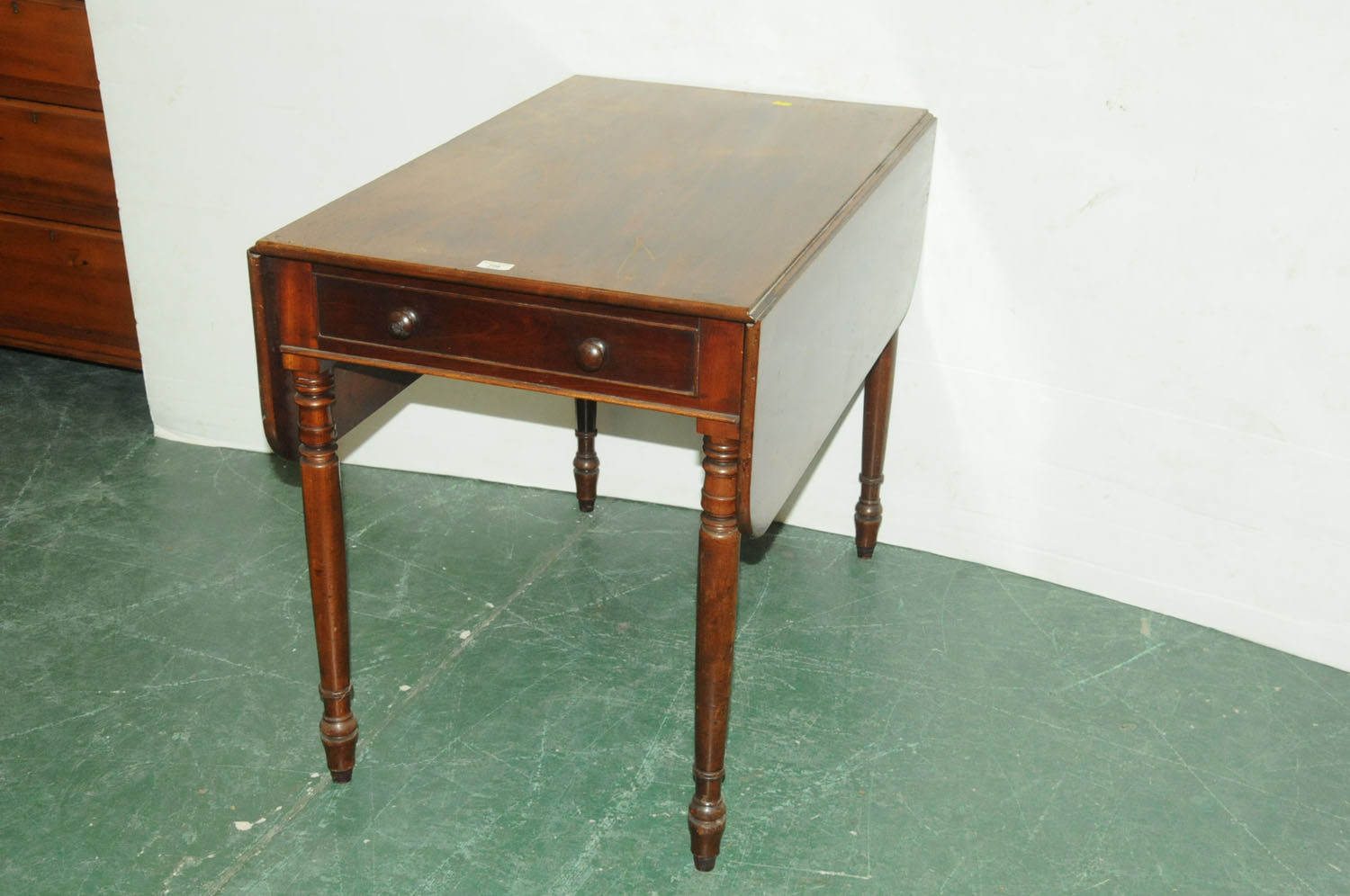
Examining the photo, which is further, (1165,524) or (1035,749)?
(1165,524)

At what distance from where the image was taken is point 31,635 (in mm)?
2377

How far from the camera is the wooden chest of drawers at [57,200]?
3016 millimetres

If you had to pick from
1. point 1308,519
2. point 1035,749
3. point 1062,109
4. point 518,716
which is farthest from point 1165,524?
point 518,716

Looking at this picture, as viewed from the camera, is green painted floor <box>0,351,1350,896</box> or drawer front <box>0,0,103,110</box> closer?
green painted floor <box>0,351,1350,896</box>

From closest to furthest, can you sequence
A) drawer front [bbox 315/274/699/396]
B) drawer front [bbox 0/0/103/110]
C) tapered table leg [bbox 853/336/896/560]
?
drawer front [bbox 315/274/699/396]
tapered table leg [bbox 853/336/896/560]
drawer front [bbox 0/0/103/110]

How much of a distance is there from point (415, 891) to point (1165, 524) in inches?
57.3

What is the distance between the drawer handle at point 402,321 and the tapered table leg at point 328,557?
13cm

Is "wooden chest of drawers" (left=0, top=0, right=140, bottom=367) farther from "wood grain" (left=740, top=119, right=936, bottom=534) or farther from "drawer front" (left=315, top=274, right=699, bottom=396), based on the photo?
"wood grain" (left=740, top=119, right=936, bottom=534)

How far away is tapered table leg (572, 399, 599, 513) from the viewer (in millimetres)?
2754

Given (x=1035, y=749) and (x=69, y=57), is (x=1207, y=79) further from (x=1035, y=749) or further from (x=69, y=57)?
(x=69, y=57)

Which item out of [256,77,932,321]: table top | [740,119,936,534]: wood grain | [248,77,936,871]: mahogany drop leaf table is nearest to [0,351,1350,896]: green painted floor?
[248,77,936,871]: mahogany drop leaf table

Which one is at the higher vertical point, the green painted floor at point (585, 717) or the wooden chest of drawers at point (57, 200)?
the wooden chest of drawers at point (57, 200)

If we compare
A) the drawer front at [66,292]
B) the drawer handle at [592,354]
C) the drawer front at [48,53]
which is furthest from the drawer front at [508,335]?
the drawer front at [66,292]

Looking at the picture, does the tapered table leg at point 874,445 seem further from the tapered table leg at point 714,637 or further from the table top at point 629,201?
the tapered table leg at point 714,637
